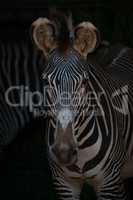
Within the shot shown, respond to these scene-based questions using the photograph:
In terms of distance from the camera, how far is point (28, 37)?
244 inches

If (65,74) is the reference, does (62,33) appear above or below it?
above

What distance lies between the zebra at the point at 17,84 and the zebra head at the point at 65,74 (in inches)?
65.4

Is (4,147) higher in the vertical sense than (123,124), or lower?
lower

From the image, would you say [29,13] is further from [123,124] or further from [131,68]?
[123,124]

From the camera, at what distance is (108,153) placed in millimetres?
4609

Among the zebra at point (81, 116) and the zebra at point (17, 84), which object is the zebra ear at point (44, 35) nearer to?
the zebra at point (81, 116)

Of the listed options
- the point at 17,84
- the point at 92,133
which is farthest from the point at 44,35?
the point at 17,84

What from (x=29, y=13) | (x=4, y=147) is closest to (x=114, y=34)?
(x=29, y=13)

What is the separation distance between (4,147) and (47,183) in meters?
0.49

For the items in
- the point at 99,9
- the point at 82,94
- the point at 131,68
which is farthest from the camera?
the point at 99,9

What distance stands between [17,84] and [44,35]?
6.05 feet

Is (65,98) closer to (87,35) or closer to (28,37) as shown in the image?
(87,35)

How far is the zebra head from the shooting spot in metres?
4.30

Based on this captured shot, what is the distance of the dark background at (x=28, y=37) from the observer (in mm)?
5977
